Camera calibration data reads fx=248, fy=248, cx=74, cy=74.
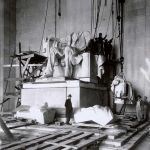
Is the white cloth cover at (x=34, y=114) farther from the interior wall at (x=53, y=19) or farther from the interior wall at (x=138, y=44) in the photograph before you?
the interior wall at (x=53, y=19)

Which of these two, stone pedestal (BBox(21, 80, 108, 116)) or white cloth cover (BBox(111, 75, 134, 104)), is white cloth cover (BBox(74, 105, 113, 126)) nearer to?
stone pedestal (BBox(21, 80, 108, 116))

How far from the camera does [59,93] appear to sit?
8555 millimetres

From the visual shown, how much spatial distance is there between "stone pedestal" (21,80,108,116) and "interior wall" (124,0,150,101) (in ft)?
9.93

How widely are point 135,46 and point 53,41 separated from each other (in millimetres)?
4108

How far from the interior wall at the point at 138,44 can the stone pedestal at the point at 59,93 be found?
3026 millimetres

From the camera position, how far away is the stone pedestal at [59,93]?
834 cm

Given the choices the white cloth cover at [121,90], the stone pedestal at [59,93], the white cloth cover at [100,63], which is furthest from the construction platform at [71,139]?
the white cloth cover at [100,63]

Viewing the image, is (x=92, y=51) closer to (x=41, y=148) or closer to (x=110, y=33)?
(x=110, y=33)

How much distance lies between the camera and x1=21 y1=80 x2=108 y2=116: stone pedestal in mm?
8344

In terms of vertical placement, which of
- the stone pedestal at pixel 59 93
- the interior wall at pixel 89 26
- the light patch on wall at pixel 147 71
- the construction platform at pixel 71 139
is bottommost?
the construction platform at pixel 71 139

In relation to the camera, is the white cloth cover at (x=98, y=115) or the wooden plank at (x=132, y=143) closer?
the wooden plank at (x=132, y=143)

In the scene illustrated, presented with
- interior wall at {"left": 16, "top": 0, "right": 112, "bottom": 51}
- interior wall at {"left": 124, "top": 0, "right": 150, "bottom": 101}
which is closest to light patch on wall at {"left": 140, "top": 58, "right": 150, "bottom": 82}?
interior wall at {"left": 124, "top": 0, "right": 150, "bottom": 101}

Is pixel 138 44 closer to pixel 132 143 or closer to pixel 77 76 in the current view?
pixel 77 76

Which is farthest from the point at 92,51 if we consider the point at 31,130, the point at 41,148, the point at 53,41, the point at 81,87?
the point at 41,148
